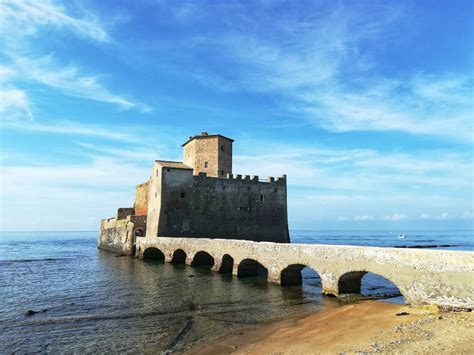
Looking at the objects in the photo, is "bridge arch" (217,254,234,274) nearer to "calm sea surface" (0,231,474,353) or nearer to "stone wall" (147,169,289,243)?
"calm sea surface" (0,231,474,353)

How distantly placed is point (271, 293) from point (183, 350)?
28.7 ft

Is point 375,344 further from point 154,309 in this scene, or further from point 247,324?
point 154,309

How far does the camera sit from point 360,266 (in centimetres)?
1567

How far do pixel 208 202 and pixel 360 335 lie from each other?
1097 inches

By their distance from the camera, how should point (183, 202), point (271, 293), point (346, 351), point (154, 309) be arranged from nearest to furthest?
point (346, 351) < point (154, 309) < point (271, 293) < point (183, 202)

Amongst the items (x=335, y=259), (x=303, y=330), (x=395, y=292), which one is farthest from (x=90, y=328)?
(x=395, y=292)

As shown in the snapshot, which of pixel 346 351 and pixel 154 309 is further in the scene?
pixel 154 309

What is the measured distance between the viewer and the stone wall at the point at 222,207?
1419 inches

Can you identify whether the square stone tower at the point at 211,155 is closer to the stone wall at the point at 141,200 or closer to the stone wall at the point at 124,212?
the stone wall at the point at 141,200

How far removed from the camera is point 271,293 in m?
18.8

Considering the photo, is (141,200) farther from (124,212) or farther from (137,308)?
(137,308)

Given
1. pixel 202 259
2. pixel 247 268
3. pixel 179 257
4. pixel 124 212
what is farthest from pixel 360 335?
pixel 124 212

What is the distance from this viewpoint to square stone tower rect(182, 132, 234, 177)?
41.6m

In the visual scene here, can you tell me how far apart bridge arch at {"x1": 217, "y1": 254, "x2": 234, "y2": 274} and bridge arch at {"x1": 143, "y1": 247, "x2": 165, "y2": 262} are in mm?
12037
